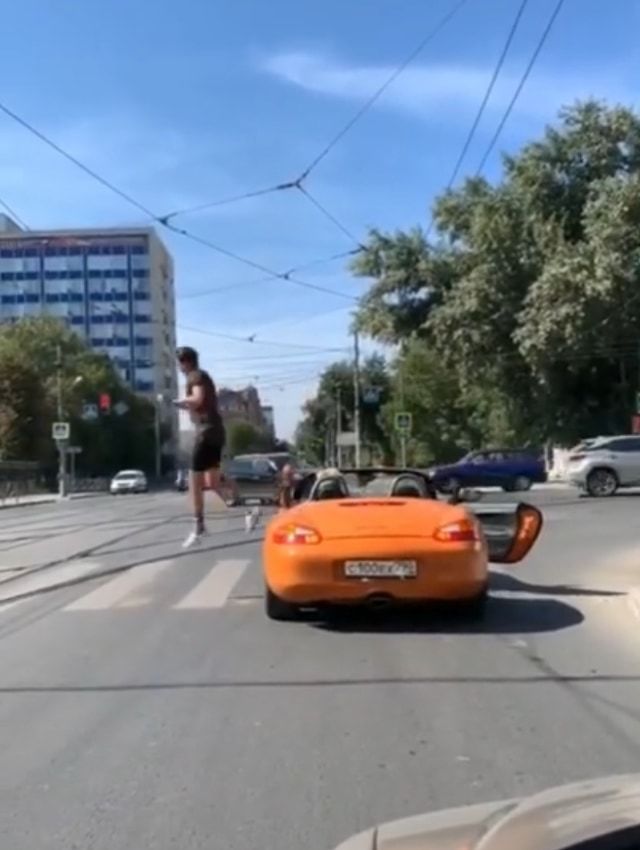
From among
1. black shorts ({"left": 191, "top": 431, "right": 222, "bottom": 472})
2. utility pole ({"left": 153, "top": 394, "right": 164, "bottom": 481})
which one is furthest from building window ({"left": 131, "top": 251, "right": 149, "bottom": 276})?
black shorts ({"left": 191, "top": 431, "right": 222, "bottom": 472})

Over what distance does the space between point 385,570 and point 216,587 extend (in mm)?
3585

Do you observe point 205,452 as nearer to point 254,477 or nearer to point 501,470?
point 254,477

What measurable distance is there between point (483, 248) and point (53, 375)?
58461 mm

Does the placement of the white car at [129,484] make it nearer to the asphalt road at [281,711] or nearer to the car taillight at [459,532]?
the asphalt road at [281,711]

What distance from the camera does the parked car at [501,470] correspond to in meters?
44.6

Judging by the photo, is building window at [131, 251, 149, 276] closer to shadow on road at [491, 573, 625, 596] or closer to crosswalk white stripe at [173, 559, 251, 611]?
crosswalk white stripe at [173, 559, 251, 611]

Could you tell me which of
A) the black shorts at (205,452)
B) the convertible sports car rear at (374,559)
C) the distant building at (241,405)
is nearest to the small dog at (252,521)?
the black shorts at (205,452)

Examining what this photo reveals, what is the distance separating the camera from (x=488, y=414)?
6825 centimetres

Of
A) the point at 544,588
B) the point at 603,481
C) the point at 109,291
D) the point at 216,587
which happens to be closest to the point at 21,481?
the point at 603,481

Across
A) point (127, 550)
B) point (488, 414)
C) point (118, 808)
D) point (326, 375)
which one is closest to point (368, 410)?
point (326, 375)

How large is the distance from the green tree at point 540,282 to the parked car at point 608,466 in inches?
329

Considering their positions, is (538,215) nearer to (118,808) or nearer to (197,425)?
(197,425)

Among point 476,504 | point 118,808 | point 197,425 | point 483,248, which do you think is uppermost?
point 483,248

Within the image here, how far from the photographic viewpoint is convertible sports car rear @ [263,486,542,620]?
34.6 ft
